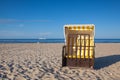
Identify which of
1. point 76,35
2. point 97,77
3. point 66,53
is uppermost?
point 76,35

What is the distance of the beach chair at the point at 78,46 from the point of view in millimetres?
10047

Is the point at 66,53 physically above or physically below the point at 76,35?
below

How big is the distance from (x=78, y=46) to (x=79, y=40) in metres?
0.57

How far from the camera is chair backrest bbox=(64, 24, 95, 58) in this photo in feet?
33.9

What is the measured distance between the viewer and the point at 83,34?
415 inches

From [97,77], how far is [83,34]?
120 inches

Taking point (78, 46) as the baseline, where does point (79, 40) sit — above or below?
above

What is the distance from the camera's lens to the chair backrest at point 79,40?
33.9 feet

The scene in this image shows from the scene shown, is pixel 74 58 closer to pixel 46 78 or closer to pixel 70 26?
pixel 70 26

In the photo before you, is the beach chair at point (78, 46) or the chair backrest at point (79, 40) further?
the chair backrest at point (79, 40)

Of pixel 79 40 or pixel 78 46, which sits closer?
pixel 78 46

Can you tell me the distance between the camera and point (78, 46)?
404 inches

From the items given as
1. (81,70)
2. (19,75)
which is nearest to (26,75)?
(19,75)

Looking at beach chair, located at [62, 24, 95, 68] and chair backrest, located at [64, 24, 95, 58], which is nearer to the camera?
beach chair, located at [62, 24, 95, 68]
